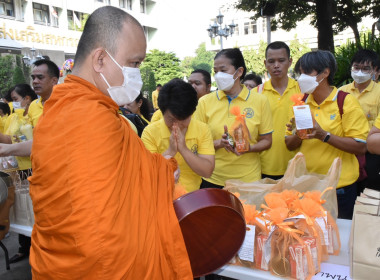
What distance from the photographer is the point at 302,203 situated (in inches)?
64.5

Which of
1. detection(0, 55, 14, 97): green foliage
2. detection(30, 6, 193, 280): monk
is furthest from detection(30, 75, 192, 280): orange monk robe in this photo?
detection(0, 55, 14, 97): green foliage

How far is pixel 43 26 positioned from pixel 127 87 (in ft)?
101

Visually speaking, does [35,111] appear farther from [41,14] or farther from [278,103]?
[41,14]

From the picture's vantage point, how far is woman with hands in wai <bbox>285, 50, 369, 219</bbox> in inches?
93.2

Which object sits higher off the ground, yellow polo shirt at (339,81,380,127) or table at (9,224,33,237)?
yellow polo shirt at (339,81,380,127)

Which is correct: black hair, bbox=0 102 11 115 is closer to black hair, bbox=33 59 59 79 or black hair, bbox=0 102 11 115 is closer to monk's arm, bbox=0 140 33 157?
black hair, bbox=33 59 59 79

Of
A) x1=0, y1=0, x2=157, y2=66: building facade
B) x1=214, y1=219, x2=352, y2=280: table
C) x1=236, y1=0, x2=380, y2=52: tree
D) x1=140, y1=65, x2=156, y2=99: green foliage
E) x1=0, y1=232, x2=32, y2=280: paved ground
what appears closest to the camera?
x1=214, y1=219, x2=352, y2=280: table

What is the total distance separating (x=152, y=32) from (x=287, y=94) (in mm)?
40529

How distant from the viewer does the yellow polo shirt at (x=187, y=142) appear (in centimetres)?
246

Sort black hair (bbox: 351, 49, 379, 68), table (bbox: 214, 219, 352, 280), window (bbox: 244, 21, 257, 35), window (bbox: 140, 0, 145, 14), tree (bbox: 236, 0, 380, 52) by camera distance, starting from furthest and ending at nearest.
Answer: window (bbox: 244, 21, 257, 35) → window (bbox: 140, 0, 145, 14) → tree (bbox: 236, 0, 380, 52) → black hair (bbox: 351, 49, 379, 68) → table (bbox: 214, 219, 352, 280)

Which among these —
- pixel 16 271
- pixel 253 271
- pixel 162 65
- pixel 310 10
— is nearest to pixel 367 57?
pixel 253 271

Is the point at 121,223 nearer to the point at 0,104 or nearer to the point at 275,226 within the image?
the point at 275,226

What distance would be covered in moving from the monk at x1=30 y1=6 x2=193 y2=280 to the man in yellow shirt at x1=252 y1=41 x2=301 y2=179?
1.97 metres

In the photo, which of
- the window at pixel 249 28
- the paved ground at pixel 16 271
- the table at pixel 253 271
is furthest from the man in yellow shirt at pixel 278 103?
the window at pixel 249 28
